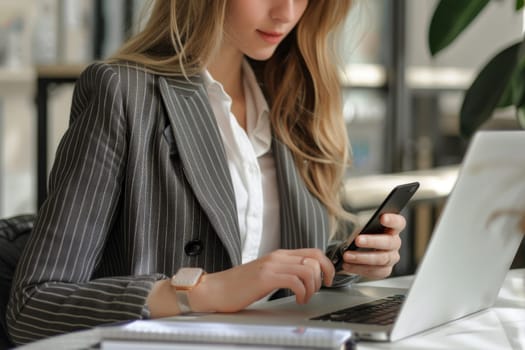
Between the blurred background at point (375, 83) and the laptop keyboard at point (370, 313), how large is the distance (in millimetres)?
2345

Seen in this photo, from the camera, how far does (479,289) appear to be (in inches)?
44.9

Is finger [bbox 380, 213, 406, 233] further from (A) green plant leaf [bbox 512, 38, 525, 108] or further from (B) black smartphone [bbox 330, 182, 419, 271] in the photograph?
(A) green plant leaf [bbox 512, 38, 525, 108]

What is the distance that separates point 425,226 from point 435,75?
973 mm

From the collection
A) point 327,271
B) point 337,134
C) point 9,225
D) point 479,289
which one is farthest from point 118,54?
point 479,289

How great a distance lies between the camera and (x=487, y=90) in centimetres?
179

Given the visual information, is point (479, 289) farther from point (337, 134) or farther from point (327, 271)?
point (337, 134)

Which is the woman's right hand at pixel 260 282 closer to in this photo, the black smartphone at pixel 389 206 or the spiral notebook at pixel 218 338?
the black smartphone at pixel 389 206

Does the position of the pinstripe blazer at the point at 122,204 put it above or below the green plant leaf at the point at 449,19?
below

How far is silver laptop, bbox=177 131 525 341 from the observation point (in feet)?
2.99

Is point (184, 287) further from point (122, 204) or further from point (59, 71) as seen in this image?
point (59, 71)

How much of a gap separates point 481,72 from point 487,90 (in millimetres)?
39

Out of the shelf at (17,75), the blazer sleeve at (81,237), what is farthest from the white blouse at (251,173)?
the shelf at (17,75)

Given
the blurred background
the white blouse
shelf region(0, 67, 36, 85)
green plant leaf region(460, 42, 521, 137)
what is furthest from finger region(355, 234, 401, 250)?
shelf region(0, 67, 36, 85)

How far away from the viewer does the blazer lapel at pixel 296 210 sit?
1603 millimetres
